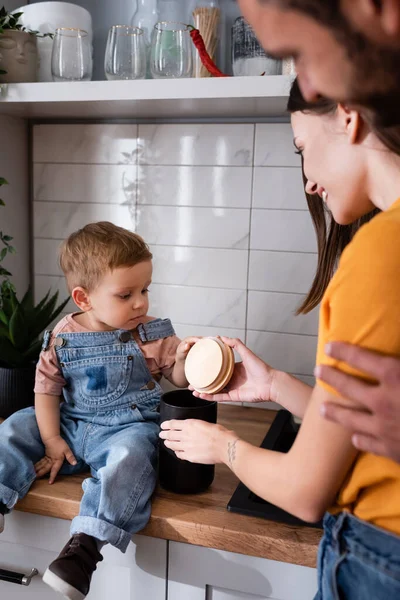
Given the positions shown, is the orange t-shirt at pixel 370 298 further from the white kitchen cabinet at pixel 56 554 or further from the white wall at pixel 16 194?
the white wall at pixel 16 194

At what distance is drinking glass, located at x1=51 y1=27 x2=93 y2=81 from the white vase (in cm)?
5

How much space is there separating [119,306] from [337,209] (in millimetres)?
598

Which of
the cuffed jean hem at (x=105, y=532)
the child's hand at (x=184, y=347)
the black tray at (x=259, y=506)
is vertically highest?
the child's hand at (x=184, y=347)

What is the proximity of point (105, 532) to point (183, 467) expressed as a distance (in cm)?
17

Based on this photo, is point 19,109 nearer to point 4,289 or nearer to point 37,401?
point 4,289

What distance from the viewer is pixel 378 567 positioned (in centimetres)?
62

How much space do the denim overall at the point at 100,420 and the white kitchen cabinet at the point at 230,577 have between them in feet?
0.45

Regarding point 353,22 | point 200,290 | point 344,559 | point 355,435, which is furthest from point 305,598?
point 353,22

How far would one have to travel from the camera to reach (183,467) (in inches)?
42.3

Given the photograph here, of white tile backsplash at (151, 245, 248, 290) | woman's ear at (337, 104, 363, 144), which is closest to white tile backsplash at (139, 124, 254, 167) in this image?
white tile backsplash at (151, 245, 248, 290)

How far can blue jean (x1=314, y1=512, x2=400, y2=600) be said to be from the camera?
24.1 inches

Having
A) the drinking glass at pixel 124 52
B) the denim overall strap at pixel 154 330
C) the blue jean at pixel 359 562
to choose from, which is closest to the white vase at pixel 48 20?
the drinking glass at pixel 124 52

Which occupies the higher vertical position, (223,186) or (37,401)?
(223,186)

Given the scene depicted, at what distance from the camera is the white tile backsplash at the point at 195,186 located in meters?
1.52
